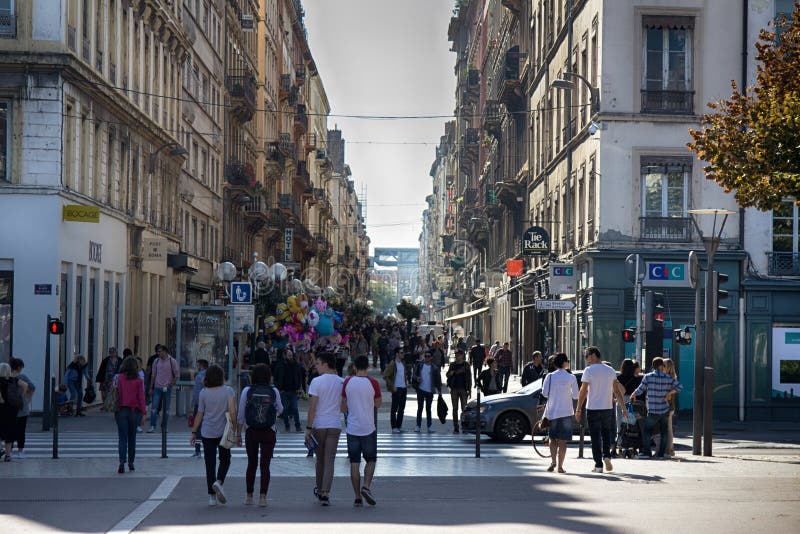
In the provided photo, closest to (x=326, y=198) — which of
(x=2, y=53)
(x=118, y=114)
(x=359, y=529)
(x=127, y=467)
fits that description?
(x=118, y=114)

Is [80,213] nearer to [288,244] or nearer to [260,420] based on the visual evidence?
[260,420]

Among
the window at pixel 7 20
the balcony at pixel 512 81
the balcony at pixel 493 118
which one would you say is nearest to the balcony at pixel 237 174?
the balcony at pixel 493 118

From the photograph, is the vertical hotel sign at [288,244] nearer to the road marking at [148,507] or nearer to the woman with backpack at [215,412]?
the road marking at [148,507]

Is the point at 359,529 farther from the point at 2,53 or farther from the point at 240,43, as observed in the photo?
the point at 240,43

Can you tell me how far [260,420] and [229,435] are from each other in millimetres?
594

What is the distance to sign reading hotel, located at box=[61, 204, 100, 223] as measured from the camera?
1182 inches

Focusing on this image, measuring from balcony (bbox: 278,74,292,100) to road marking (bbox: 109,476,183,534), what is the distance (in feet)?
217

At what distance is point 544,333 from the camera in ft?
155

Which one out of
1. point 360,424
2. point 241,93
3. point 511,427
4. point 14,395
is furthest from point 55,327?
point 241,93

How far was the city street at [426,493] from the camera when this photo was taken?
12773 mm

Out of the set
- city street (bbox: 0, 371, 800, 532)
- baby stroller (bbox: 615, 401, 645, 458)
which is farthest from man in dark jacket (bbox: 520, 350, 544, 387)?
baby stroller (bbox: 615, 401, 645, 458)

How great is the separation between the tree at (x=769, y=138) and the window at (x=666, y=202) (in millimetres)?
13991

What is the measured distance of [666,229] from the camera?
33812 mm

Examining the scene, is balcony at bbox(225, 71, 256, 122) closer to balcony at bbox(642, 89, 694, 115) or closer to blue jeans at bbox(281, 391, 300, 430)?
balcony at bbox(642, 89, 694, 115)
